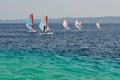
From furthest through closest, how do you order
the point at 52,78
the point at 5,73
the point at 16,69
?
the point at 16,69, the point at 5,73, the point at 52,78

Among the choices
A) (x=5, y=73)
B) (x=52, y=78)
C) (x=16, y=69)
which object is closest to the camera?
(x=52, y=78)

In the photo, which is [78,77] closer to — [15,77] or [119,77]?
[119,77]

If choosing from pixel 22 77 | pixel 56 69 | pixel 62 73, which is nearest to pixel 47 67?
pixel 56 69

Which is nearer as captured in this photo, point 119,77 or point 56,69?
point 119,77

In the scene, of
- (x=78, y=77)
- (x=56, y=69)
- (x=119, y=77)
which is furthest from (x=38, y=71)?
(x=119, y=77)

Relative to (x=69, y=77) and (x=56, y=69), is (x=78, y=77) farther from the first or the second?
(x=56, y=69)

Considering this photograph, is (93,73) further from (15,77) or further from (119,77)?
(15,77)

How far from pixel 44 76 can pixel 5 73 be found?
342 centimetres

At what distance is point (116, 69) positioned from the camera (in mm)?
29016

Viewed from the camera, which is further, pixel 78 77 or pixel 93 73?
pixel 93 73

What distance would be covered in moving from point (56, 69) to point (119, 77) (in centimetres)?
612

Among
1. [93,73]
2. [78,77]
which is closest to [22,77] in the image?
[78,77]

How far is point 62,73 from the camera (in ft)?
85.8

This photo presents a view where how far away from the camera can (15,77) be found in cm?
2427
